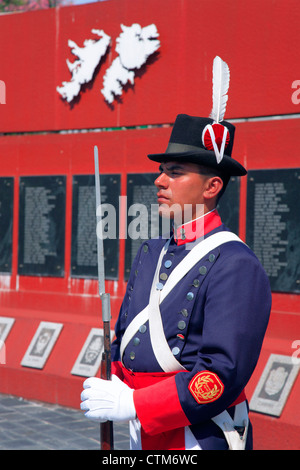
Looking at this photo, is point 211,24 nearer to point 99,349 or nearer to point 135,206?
point 135,206

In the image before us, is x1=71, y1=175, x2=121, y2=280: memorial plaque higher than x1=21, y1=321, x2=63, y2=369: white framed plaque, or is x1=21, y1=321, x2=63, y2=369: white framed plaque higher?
x1=71, y1=175, x2=121, y2=280: memorial plaque

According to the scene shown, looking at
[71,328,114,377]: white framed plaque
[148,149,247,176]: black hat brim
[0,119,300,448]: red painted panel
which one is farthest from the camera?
[71,328,114,377]: white framed plaque

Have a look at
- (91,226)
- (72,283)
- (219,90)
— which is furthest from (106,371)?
(72,283)

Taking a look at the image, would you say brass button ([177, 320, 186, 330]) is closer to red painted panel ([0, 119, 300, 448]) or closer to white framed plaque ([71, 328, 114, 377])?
red painted panel ([0, 119, 300, 448])

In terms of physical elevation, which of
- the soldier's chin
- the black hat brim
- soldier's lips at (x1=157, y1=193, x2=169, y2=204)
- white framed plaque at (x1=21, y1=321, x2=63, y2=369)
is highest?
the black hat brim

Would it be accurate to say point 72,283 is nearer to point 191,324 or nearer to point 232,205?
point 232,205

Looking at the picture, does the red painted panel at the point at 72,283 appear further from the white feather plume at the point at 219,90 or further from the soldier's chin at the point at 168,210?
the soldier's chin at the point at 168,210

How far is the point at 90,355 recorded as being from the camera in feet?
20.6

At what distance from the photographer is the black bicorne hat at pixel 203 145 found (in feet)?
7.54

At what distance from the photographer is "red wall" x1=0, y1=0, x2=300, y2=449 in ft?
18.0

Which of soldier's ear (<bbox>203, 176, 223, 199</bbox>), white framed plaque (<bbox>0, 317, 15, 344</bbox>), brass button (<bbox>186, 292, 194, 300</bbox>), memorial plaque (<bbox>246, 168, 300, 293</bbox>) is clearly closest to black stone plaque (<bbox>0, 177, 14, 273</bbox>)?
white framed plaque (<bbox>0, 317, 15, 344</bbox>)

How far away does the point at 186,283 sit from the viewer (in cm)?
225

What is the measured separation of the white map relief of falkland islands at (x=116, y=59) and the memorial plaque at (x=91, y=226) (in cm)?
86

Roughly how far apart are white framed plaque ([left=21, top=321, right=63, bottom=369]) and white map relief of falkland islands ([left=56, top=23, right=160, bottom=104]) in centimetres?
235
